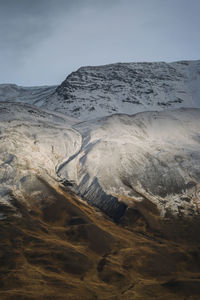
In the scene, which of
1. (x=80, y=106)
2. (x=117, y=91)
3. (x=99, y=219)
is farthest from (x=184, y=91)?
(x=99, y=219)

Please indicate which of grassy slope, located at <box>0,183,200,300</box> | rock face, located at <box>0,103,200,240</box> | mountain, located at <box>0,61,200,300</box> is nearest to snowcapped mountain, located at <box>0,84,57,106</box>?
mountain, located at <box>0,61,200,300</box>

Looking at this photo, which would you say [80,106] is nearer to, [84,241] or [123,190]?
[123,190]

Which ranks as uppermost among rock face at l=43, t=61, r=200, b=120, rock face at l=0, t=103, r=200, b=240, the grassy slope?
rock face at l=43, t=61, r=200, b=120

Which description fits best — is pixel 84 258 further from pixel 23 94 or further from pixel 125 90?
pixel 23 94

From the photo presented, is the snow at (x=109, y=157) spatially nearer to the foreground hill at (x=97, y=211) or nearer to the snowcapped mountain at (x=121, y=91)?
the foreground hill at (x=97, y=211)

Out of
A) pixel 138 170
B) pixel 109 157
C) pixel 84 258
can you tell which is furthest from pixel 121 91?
pixel 84 258

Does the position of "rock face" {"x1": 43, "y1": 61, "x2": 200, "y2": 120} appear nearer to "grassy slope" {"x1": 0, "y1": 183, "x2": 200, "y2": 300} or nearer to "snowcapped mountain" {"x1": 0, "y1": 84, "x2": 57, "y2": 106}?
"snowcapped mountain" {"x1": 0, "y1": 84, "x2": 57, "y2": 106}

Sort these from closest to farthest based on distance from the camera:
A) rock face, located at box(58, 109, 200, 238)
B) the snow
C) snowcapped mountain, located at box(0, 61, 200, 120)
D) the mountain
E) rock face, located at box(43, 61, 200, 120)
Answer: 1. the mountain
2. rock face, located at box(58, 109, 200, 238)
3. the snow
4. rock face, located at box(43, 61, 200, 120)
5. snowcapped mountain, located at box(0, 61, 200, 120)
